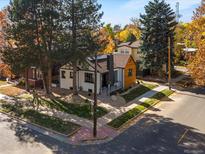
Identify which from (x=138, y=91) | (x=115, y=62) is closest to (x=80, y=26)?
(x=115, y=62)

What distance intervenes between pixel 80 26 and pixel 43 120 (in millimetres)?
10961

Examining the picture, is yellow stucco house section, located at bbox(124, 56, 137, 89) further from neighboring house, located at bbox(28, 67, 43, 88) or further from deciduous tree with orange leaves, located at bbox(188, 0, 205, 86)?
deciduous tree with orange leaves, located at bbox(188, 0, 205, 86)

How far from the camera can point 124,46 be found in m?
46.3

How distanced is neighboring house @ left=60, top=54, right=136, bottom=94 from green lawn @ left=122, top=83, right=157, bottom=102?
1.61 m

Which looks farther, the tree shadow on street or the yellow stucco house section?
the yellow stucco house section

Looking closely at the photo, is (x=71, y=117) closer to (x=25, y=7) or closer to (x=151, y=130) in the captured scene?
(x=151, y=130)

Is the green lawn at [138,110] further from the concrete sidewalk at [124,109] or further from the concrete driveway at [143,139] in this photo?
the concrete driveway at [143,139]

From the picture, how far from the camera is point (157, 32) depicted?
36.8 metres

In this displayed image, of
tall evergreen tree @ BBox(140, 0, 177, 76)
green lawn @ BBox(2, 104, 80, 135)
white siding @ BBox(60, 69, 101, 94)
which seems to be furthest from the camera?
tall evergreen tree @ BBox(140, 0, 177, 76)

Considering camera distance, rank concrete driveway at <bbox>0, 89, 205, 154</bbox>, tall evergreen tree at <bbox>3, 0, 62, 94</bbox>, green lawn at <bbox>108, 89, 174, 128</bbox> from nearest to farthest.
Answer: concrete driveway at <bbox>0, 89, 205, 154</bbox>
green lawn at <bbox>108, 89, 174, 128</bbox>
tall evergreen tree at <bbox>3, 0, 62, 94</bbox>

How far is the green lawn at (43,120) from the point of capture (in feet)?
61.4

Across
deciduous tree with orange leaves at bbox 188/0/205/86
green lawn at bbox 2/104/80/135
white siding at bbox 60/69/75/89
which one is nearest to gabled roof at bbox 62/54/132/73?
white siding at bbox 60/69/75/89

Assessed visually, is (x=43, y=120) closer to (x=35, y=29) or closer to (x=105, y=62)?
(x=35, y=29)

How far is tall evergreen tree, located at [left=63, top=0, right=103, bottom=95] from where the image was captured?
2416cm
